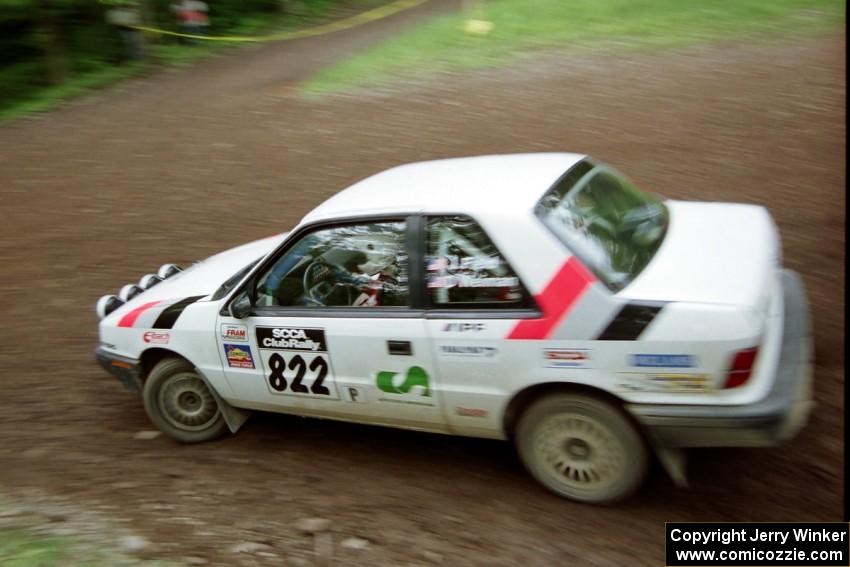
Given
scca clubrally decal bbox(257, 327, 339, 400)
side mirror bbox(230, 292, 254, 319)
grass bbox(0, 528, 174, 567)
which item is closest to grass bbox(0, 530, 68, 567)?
grass bbox(0, 528, 174, 567)

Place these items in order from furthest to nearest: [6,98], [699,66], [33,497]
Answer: [6,98] < [699,66] < [33,497]

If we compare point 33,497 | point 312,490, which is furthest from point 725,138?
point 33,497

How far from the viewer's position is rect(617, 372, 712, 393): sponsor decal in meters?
3.53

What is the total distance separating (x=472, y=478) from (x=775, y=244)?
82.9 inches

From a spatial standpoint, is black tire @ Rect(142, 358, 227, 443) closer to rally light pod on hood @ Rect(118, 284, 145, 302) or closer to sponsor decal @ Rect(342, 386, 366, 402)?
rally light pod on hood @ Rect(118, 284, 145, 302)

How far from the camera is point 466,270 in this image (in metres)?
3.96

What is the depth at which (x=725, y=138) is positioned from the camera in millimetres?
8898

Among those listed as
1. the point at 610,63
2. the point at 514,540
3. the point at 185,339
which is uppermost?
the point at 610,63

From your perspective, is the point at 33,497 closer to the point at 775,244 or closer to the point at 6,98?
the point at 775,244

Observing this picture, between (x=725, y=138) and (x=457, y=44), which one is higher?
(x=457, y=44)

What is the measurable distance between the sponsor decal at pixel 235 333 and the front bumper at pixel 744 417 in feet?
7.19

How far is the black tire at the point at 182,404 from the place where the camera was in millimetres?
4977

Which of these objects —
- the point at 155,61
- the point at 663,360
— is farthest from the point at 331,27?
the point at 663,360

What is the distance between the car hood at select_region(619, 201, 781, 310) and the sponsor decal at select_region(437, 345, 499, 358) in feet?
2.30
